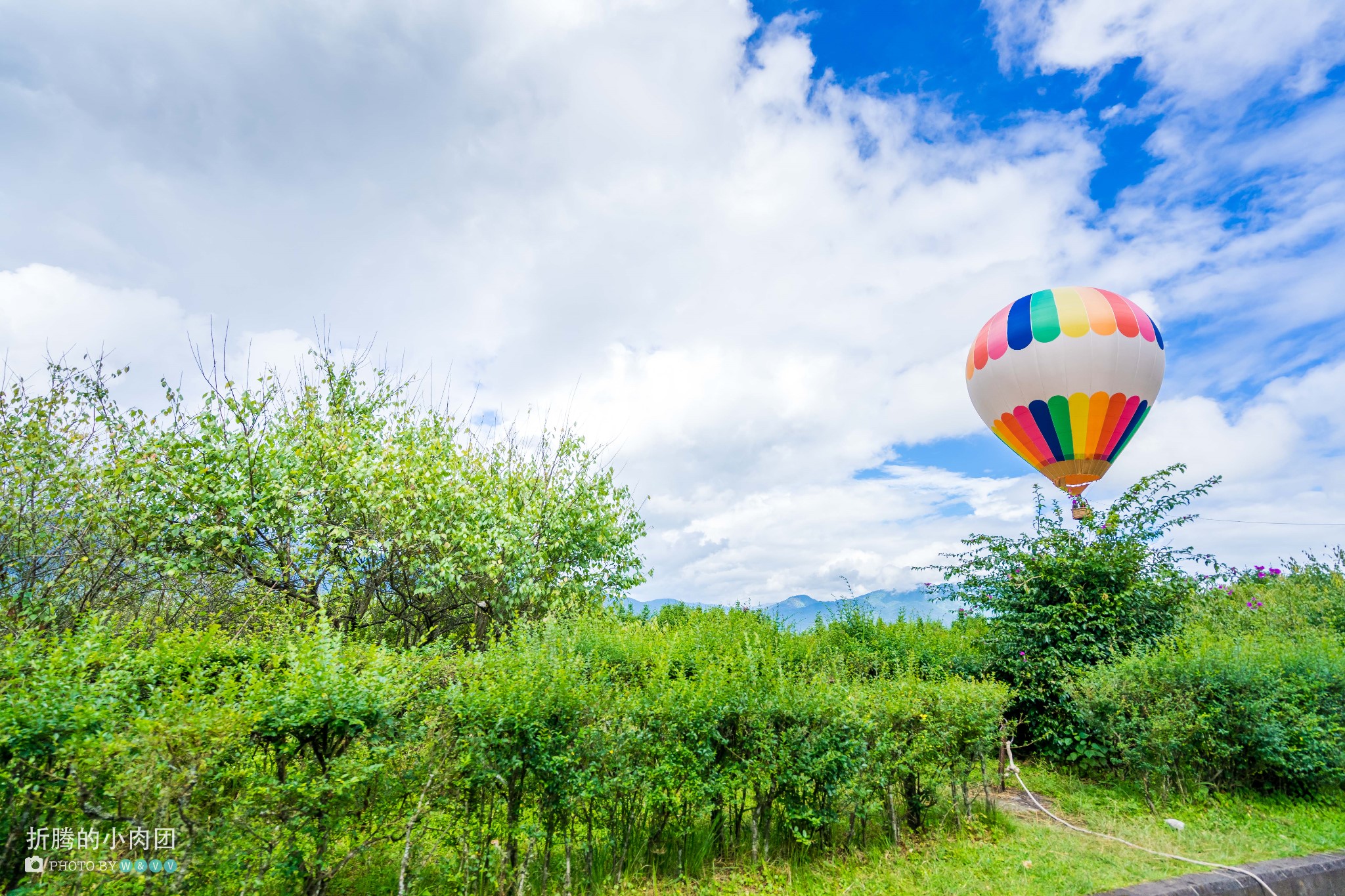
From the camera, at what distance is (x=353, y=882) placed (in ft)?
13.0

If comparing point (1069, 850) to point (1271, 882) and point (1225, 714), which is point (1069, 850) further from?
point (1225, 714)

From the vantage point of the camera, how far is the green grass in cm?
452

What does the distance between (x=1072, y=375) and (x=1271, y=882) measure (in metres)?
11.0

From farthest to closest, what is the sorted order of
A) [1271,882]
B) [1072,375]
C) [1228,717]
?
[1072,375]
[1228,717]
[1271,882]

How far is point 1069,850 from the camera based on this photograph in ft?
17.5

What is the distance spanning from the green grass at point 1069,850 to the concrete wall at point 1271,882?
15cm

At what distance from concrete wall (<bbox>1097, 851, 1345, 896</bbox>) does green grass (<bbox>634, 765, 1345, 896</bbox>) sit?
0.51 feet

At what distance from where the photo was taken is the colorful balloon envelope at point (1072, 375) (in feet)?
44.3

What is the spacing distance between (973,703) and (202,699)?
5951mm

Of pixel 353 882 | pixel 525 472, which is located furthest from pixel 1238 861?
pixel 525 472

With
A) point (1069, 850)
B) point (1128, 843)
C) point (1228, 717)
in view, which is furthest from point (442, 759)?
point (1228, 717)

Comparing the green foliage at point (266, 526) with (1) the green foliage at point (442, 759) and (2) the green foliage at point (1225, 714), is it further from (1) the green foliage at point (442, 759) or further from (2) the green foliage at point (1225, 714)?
(2) the green foliage at point (1225, 714)

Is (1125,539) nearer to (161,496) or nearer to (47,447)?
(161,496)

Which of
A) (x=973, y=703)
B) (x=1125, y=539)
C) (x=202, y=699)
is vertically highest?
(x=1125, y=539)
